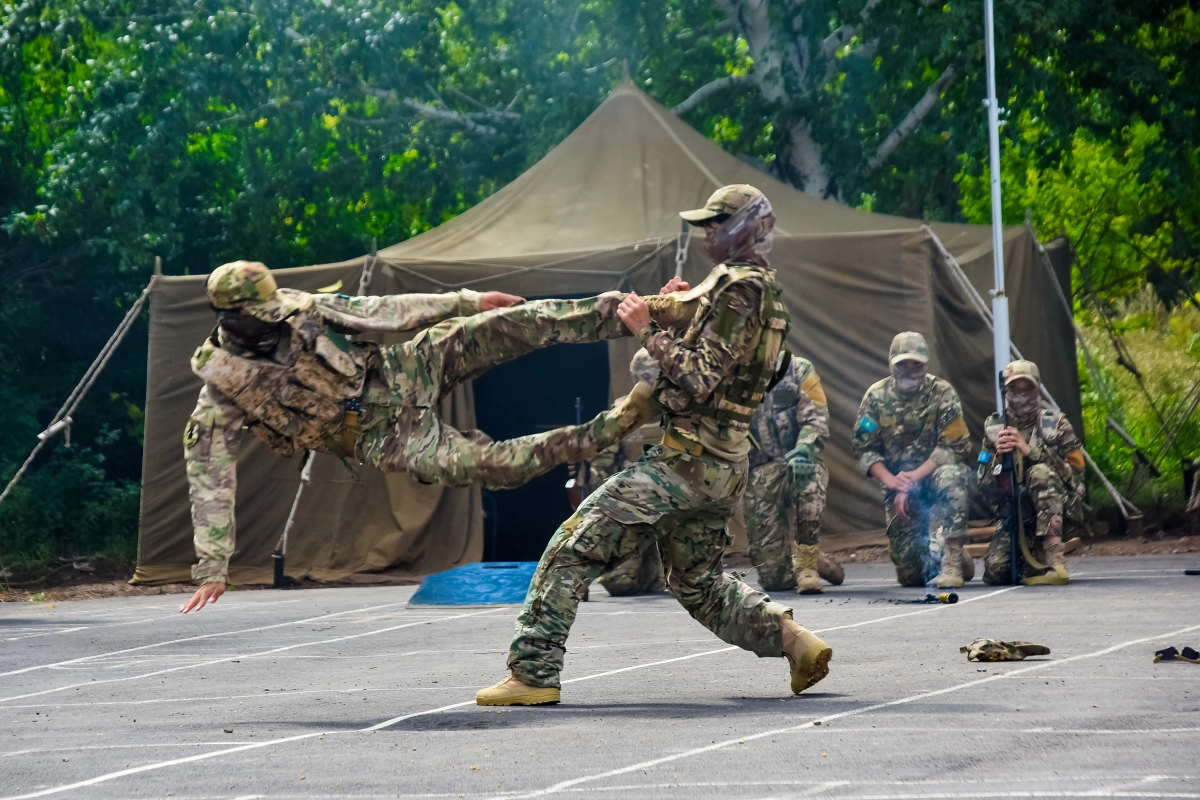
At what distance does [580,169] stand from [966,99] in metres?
5.62

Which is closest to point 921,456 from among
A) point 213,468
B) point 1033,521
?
point 1033,521

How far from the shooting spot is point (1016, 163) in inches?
1008

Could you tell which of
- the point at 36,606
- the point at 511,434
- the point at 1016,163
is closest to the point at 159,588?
the point at 36,606

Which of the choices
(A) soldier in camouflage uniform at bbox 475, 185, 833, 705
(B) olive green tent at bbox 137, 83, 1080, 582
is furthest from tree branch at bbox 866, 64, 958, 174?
(A) soldier in camouflage uniform at bbox 475, 185, 833, 705

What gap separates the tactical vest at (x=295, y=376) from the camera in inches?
231

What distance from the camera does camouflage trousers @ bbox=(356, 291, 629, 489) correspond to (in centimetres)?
589

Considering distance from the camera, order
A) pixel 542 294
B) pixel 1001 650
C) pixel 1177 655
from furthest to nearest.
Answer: pixel 542 294 < pixel 1001 650 < pixel 1177 655

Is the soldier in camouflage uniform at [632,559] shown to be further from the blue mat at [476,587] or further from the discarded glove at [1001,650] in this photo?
the discarded glove at [1001,650]

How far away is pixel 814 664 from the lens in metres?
5.82

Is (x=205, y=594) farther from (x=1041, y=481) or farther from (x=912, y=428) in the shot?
(x=1041, y=481)

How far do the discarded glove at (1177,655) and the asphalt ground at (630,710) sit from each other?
68mm

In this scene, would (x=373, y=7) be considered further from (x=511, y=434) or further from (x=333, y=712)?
(x=333, y=712)

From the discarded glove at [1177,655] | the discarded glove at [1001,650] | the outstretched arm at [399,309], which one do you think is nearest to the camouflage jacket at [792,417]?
the discarded glove at [1001,650]

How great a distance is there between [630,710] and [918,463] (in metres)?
5.88
